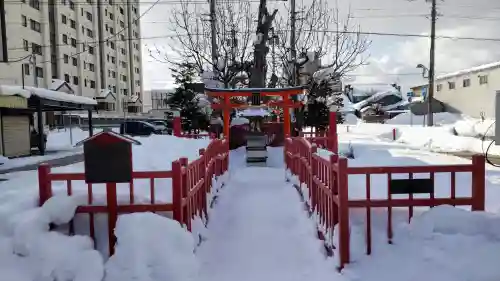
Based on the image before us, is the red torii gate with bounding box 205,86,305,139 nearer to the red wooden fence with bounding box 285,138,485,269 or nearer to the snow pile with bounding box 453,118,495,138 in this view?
the red wooden fence with bounding box 285,138,485,269

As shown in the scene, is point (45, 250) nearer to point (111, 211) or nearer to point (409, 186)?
point (111, 211)

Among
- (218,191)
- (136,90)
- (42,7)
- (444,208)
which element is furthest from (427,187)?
(136,90)

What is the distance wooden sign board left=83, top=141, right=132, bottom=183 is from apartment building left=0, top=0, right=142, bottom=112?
2316 centimetres

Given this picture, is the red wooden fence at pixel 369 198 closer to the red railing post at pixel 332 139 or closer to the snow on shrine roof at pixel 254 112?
the red railing post at pixel 332 139

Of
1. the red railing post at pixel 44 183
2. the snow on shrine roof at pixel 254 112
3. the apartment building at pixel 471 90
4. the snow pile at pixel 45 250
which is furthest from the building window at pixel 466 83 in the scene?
the snow pile at pixel 45 250

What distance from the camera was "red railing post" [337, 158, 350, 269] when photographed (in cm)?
417

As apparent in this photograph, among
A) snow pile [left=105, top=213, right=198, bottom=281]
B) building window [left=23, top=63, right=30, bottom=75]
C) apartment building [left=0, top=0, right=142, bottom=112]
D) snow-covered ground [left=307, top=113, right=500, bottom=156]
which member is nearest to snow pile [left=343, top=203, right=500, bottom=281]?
snow pile [left=105, top=213, right=198, bottom=281]

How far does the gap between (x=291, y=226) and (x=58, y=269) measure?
3165mm

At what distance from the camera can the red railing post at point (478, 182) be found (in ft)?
14.3

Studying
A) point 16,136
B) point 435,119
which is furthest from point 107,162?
point 435,119

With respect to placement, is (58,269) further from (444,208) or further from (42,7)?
(42,7)

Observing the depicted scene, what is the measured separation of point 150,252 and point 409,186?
262 centimetres

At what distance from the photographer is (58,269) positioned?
3.96 m

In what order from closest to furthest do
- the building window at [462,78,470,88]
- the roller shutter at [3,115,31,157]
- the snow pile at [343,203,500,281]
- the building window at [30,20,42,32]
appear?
the snow pile at [343,203,500,281], the roller shutter at [3,115,31,157], the building window at [462,78,470,88], the building window at [30,20,42,32]
